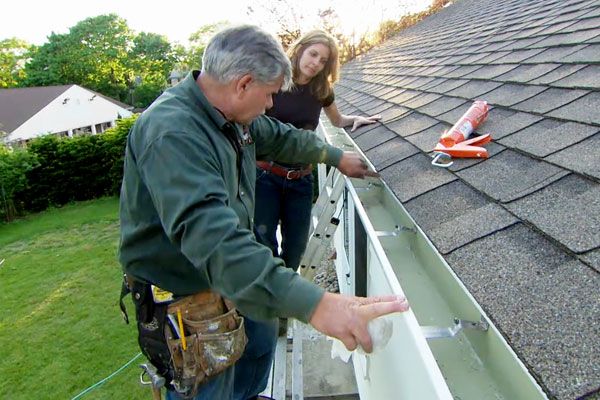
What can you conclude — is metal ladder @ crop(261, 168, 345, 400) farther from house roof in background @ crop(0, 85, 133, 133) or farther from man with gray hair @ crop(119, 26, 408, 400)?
house roof in background @ crop(0, 85, 133, 133)

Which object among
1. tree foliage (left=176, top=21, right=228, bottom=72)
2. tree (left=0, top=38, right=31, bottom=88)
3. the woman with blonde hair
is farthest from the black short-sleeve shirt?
tree foliage (left=176, top=21, right=228, bottom=72)

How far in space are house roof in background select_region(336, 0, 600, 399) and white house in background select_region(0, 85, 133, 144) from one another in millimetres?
31215

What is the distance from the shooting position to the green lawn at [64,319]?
595cm

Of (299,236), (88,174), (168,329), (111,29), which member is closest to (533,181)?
(168,329)

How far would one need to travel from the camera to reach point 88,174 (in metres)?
18.2

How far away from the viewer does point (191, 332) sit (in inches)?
76.9

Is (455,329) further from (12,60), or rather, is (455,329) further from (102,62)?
(12,60)

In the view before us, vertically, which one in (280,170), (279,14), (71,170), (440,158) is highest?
(279,14)

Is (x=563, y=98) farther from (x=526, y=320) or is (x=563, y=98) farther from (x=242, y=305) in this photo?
(x=242, y=305)

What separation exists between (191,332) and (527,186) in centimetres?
146

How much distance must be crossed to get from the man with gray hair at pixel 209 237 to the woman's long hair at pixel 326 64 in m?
0.88

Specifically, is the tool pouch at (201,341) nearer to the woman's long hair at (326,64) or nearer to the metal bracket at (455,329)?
the metal bracket at (455,329)

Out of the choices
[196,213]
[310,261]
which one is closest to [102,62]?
[310,261]

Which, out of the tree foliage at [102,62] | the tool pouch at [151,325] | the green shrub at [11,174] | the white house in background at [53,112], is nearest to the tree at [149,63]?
the tree foliage at [102,62]
